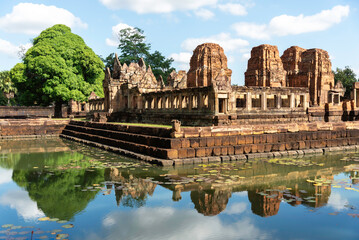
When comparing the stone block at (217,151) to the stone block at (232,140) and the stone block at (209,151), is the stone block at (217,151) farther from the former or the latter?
the stone block at (232,140)

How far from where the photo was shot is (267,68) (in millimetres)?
36812

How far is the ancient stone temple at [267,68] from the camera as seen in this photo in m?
36.5

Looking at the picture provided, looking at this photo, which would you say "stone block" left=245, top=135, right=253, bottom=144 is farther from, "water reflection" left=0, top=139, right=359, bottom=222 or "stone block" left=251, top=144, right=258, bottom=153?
"water reflection" left=0, top=139, right=359, bottom=222

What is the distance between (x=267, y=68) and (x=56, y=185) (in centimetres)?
Result: 3190

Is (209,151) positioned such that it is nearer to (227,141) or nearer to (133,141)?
(227,141)

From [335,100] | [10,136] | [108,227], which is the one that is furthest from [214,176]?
[335,100]

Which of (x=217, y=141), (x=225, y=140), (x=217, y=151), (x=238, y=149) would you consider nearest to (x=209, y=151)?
(x=217, y=151)

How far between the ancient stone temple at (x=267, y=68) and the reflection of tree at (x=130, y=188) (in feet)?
96.7

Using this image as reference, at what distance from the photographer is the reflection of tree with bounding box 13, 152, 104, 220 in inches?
265

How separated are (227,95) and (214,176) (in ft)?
26.3

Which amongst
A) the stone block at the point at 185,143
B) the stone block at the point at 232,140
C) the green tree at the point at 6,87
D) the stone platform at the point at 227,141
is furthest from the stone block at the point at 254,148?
the green tree at the point at 6,87

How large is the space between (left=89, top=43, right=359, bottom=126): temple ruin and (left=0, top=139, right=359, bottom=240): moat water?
5.94 metres

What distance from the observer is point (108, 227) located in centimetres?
565

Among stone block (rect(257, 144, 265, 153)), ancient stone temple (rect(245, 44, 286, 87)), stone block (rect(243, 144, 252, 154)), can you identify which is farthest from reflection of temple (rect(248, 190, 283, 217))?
ancient stone temple (rect(245, 44, 286, 87))
